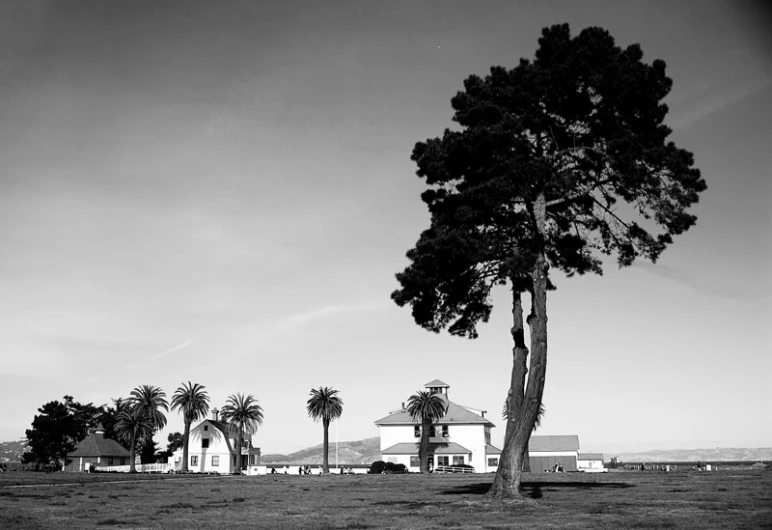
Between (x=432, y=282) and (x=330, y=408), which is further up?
(x=432, y=282)

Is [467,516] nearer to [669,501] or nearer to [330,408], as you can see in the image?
[669,501]

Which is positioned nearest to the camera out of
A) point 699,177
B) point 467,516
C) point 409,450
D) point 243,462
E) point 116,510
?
point 467,516

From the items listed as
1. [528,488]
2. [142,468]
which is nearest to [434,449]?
[142,468]

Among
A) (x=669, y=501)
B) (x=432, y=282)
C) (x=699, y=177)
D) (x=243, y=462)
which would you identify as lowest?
(x=243, y=462)

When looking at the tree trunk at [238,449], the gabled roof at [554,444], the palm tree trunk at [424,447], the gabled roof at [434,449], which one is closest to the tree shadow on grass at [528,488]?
the palm tree trunk at [424,447]

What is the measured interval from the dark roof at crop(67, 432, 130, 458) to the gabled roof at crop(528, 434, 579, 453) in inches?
2886

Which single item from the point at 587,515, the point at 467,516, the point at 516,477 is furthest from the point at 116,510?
the point at 587,515

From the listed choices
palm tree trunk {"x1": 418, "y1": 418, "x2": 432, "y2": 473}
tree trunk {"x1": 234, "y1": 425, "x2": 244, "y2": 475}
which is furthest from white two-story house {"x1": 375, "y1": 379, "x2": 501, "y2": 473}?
tree trunk {"x1": 234, "y1": 425, "x2": 244, "y2": 475}

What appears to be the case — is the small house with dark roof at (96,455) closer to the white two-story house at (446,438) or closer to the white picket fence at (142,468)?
the white picket fence at (142,468)

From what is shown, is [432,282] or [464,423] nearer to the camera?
[432,282]

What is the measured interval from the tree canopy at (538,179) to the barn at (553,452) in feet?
304

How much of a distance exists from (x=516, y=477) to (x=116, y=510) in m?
14.6

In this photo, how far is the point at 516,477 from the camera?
2541cm

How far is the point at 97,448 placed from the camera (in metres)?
119
